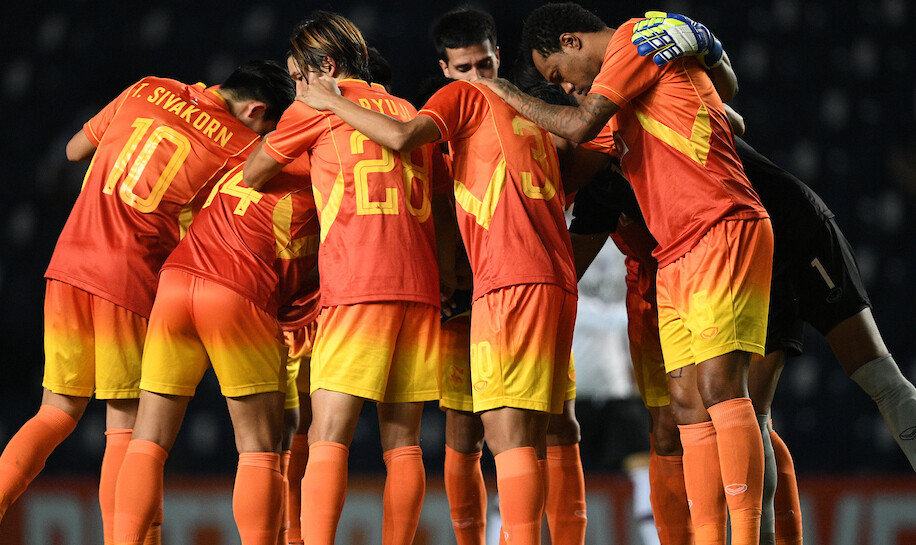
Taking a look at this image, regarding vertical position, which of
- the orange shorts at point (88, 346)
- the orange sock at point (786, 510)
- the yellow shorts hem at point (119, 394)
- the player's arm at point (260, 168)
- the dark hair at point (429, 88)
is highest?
the dark hair at point (429, 88)

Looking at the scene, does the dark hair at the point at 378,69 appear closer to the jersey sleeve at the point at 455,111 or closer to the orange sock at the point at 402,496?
the jersey sleeve at the point at 455,111

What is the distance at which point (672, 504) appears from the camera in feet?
9.90

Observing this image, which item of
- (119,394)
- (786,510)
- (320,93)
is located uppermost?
(320,93)

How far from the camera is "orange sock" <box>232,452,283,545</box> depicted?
258cm

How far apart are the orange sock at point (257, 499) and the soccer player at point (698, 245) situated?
3.73ft

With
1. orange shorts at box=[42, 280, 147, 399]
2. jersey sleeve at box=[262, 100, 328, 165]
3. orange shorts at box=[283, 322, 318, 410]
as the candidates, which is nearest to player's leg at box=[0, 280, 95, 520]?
orange shorts at box=[42, 280, 147, 399]

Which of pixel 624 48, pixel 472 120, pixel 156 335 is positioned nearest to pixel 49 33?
pixel 156 335

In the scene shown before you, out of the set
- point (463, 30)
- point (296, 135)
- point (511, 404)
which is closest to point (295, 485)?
point (511, 404)

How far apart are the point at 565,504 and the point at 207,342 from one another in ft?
3.96

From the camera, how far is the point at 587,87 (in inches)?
108

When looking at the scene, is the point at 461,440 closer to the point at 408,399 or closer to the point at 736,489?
the point at 408,399

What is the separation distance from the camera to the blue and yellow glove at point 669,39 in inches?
96.8

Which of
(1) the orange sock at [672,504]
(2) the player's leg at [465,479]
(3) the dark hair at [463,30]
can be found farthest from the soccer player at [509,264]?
(3) the dark hair at [463,30]

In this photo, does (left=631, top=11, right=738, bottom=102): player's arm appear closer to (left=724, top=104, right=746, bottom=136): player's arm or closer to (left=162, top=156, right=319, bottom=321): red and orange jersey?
(left=724, top=104, right=746, bottom=136): player's arm
